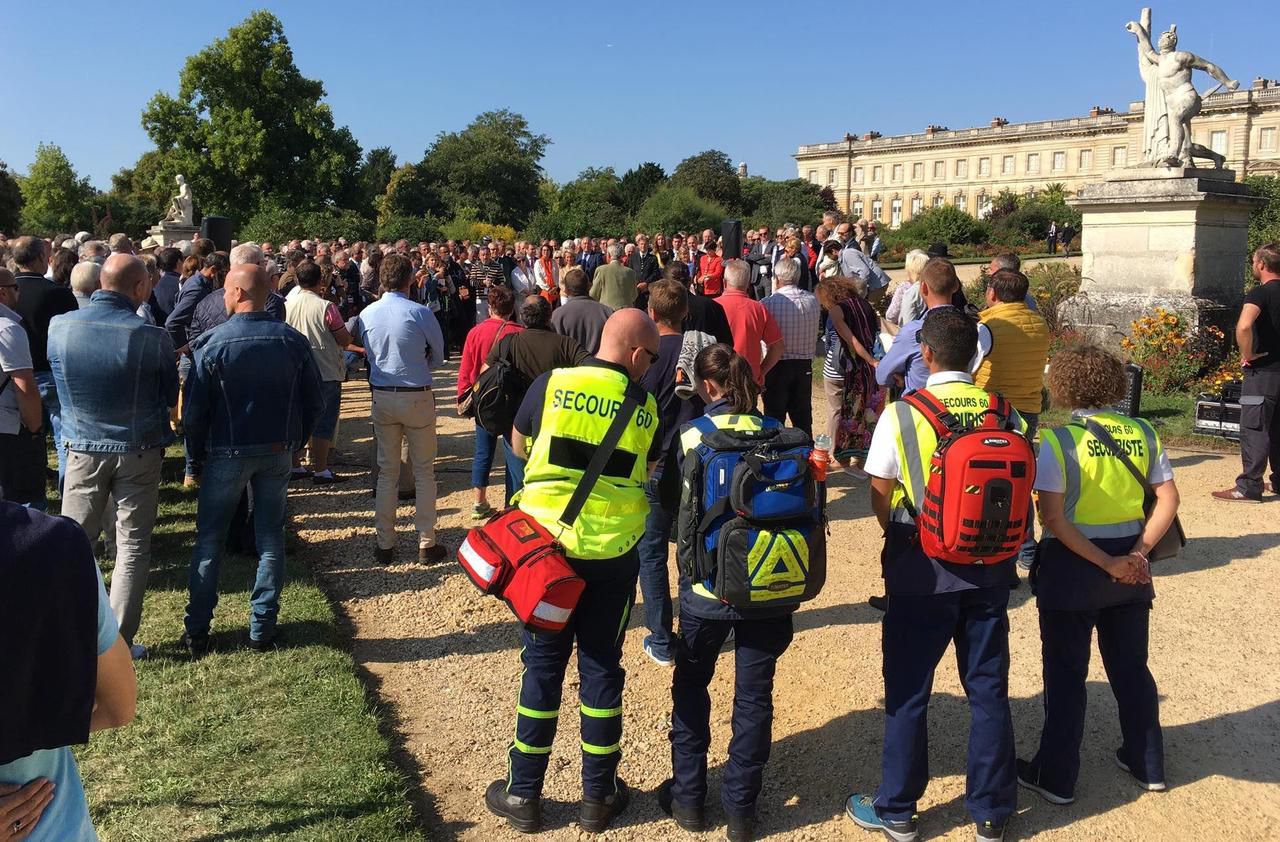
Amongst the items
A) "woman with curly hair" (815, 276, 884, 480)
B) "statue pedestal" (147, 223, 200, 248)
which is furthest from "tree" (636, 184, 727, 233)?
"woman with curly hair" (815, 276, 884, 480)

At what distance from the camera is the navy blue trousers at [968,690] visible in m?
3.48

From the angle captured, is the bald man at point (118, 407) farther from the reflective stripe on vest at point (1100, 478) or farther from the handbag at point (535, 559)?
the reflective stripe on vest at point (1100, 478)

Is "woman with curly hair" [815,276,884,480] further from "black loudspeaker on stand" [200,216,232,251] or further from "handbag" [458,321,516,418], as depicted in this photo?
"black loudspeaker on stand" [200,216,232,251]

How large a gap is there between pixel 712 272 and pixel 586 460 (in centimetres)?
1260

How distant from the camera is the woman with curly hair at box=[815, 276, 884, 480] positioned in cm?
806

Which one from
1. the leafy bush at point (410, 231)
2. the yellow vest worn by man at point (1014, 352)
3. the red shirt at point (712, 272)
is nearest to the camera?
the yellow vest worn by man at point (1014, 352)

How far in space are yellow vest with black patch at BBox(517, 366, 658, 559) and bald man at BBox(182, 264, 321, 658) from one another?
6.98 feet

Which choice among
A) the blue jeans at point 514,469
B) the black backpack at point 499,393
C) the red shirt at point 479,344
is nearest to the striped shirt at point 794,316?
the red shirt at point 479,344

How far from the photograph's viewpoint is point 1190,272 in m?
11.8

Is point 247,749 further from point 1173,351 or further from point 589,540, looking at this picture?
point 1173,351

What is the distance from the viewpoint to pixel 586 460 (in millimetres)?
3574

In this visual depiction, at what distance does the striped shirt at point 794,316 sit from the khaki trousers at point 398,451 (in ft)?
9.53

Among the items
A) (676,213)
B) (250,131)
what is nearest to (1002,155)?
(676,213)

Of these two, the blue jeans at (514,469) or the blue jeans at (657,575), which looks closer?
the blue jeans at (657,575)
